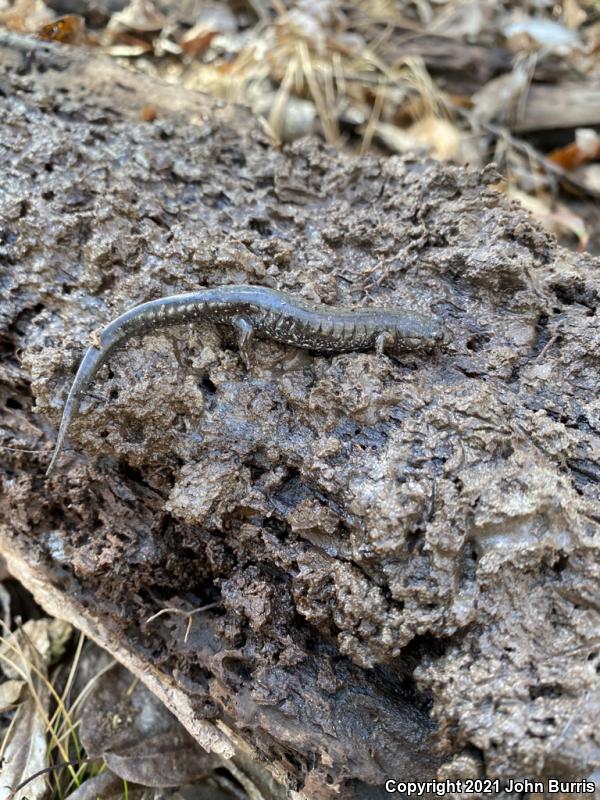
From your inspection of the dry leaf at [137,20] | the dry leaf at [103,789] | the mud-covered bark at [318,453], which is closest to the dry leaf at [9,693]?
the dry leaf at [103,789]

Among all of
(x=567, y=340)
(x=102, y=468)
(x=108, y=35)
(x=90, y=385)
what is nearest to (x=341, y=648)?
(x=102, y=468)

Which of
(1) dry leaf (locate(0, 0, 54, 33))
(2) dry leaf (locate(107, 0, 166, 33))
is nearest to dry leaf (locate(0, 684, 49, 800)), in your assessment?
(1) dry leaf (locate(0, 0, 54, 33))

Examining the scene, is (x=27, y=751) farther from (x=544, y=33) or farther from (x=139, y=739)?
(x=544, y=33)

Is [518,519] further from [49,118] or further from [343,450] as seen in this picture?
[49,118]

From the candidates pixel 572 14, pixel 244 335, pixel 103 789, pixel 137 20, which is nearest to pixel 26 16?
pixel 137 20

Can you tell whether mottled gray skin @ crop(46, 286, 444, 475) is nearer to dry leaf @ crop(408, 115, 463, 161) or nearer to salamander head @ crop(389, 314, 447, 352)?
salamander head @ crop(389, 314, 447, 352)

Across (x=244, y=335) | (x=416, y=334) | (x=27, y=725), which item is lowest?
(x=27, y=725)

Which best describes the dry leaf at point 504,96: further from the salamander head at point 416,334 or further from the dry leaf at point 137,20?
the salamander head at point 416,334
